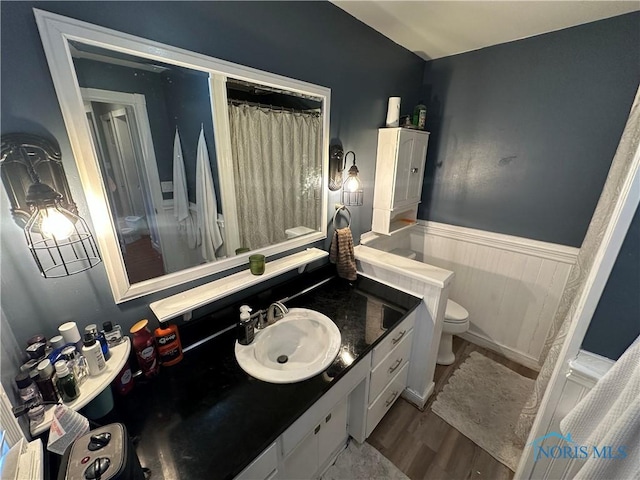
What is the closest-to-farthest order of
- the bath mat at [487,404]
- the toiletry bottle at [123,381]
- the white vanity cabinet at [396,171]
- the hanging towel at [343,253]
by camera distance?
the toiletry bottle at [123,381], the bath mat at [487,404], the hanging towel at [343,253], the white vanity cabinet at [396,171]

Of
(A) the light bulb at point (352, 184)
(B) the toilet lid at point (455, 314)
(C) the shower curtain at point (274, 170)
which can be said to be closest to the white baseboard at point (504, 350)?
(B) the toilet lid at point (455, 314)

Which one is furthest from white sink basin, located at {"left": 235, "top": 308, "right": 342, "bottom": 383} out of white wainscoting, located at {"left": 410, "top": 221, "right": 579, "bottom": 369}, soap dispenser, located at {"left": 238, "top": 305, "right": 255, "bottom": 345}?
white wainscoting, located at {"left": 410, "top": 221, "right": 579, "bottom": 369}

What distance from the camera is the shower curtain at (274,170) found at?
115 centimetres

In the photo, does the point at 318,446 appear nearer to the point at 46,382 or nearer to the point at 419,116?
the point at 46,382

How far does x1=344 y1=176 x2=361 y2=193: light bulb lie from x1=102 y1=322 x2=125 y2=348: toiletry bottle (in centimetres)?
132

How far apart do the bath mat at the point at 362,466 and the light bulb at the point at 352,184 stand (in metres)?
1.48

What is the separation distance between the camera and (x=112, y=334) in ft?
2.77

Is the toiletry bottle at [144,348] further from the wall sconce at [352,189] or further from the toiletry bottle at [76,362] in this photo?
the wall sconce at [352,189]

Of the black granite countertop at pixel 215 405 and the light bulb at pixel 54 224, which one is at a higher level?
the light bulb at pixel 54 224

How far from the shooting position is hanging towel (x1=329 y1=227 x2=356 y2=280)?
1565 millimetres

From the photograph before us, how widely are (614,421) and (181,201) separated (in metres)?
1.48

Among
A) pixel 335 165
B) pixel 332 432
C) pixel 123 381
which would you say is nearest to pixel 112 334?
pixel 123 381

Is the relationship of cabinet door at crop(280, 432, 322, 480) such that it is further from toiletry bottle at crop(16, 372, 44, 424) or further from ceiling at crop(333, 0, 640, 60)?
ceiling at crop(333, 0, 640, 60)

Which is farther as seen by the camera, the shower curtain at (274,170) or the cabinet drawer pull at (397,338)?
the cabinet drawer pull at (397,338)
